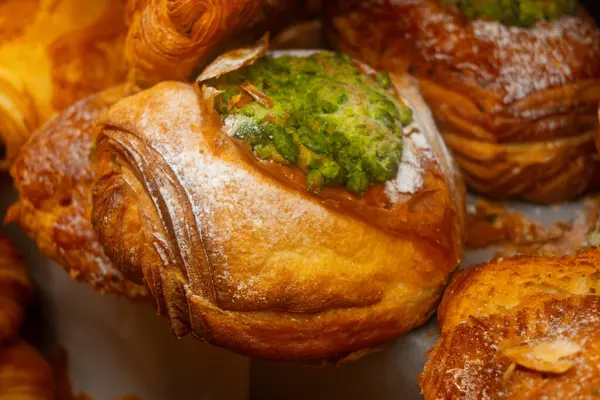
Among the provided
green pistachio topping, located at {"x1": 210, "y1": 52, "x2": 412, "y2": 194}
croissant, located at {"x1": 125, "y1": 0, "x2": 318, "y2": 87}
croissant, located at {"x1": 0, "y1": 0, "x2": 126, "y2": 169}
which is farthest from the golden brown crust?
green pistachio topping, located at {"x1": 210, "y1": 52, "x2": 412, "y2": 194}

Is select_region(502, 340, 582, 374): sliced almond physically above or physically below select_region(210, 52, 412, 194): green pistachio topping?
below

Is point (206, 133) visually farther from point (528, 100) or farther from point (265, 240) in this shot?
point (528, 100)

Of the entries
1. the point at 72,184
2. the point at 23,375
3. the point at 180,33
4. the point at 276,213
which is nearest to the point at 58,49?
the point at 72,184

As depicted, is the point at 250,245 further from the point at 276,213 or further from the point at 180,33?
the point at 180,33

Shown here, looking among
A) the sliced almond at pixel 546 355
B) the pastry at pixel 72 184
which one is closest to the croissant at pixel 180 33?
the pastry at pixel 72 184

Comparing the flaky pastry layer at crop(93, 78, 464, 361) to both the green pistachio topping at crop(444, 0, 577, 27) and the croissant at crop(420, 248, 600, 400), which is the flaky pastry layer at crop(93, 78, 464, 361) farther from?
the green pistachio topping at crop(444, 0, 577, 27)
